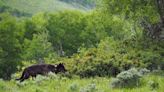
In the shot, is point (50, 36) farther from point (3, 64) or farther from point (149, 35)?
point (149, 35)

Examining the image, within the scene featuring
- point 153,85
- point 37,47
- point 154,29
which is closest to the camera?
point 153,85

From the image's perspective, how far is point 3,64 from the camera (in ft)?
265

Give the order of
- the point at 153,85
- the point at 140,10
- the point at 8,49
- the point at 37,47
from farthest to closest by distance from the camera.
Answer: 1. the point at 37,47
2. the point at 8,49
3. the point at 140,10
4. the point at 153,85

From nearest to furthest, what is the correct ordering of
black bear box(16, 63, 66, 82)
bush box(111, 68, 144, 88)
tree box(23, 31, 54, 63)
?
bush box(111, 68, 144, 88) → black bear box(16, 63, 66, 82) → tree box(23, 31, 54, 63)

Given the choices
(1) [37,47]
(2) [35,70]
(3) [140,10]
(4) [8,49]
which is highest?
(3) [140,10]

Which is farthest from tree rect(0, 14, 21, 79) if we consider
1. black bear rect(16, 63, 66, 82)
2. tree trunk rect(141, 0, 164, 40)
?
black bear rect(16, 63, 66, 82)

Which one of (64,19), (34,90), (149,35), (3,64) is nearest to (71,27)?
(64,19)

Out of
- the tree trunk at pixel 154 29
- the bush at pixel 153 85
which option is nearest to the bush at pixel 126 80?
the bush at pixel 153 85

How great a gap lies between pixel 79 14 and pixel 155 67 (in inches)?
3270

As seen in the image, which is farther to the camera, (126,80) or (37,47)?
(37,47)

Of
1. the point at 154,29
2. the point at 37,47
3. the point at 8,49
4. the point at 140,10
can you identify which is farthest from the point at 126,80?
the point at 37,47

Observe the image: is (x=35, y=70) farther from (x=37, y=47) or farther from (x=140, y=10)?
(x=37, y=47)

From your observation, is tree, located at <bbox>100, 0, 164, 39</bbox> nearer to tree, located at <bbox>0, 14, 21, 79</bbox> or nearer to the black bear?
the black bear

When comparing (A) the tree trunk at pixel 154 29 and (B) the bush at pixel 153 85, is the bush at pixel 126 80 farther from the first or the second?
(A) the tree trunk at pixel 154 29
